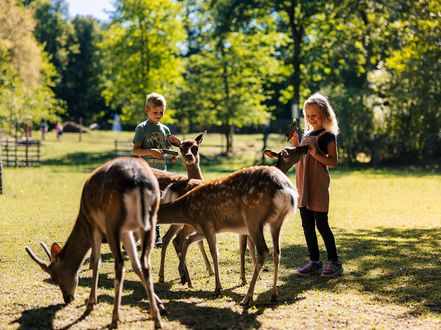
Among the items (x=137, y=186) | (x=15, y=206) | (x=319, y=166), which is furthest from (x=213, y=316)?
(x=15, y=206)

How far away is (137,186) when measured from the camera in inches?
198

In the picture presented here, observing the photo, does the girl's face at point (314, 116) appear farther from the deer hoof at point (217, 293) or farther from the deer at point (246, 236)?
the deer hoof at point (217, 293)

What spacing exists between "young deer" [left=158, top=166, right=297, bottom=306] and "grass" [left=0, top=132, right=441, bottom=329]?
1.58 ft

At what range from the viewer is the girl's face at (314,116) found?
7102 millimetres

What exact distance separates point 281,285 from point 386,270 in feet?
5.32

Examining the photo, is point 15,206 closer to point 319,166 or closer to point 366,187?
point 319,166

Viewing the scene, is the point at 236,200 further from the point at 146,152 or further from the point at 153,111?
the point at 153,111

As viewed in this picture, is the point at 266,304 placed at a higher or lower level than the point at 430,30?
lower

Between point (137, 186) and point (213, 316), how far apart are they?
1479mm

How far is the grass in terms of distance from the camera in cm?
544

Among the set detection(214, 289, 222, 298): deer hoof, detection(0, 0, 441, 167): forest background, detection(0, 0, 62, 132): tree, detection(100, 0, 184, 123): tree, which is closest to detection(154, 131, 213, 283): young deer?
detection(214, 289, 222, 298): deer hoof

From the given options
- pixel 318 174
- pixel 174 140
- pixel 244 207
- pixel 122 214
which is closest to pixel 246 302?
pixel 244 207

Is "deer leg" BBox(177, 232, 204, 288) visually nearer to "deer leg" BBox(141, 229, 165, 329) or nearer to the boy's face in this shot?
"deer leg" BBox(141, 229, 165, 329)

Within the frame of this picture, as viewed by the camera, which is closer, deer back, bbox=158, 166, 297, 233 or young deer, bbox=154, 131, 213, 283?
deer back, bbox=158, 166, 297, 233
